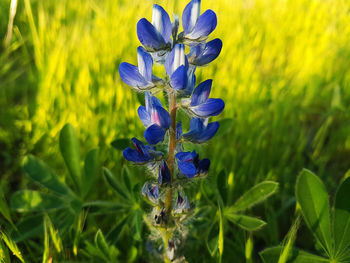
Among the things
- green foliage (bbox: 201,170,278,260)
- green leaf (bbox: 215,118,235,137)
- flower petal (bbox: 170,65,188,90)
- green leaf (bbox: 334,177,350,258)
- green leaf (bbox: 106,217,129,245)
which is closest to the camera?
flower petal (bbox: 170,65,188,90)

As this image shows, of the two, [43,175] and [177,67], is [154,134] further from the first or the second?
[43,175]

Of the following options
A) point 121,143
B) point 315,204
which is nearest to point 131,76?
point 121,143

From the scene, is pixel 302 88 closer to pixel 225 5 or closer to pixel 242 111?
pixel 242 111

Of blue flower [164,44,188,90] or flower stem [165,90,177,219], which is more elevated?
blue flower [164,44,188,90]

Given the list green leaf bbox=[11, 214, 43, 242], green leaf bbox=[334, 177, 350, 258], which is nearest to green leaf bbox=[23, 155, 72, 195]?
green leaf bbox=[11, 214, 43, 242]

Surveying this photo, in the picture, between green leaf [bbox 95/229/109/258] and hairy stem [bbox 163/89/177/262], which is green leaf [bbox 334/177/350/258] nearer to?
hairy stem [bbox 163/89/177/262]

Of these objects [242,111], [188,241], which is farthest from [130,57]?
[188,241]
